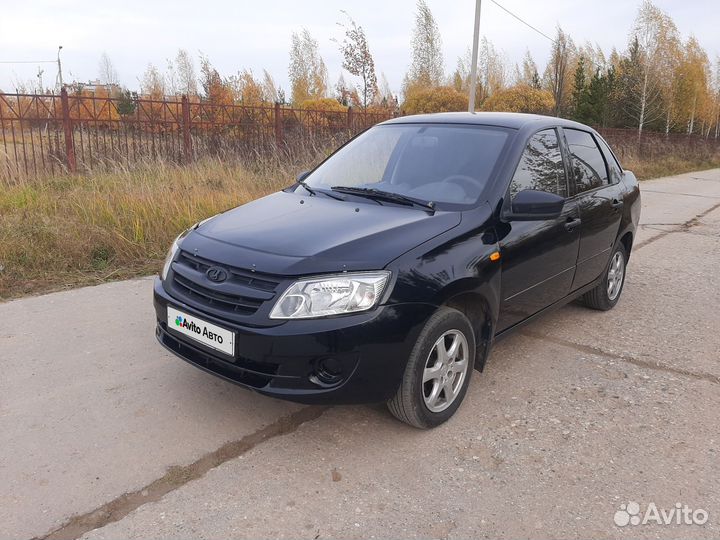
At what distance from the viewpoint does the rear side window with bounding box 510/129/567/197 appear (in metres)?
3.58

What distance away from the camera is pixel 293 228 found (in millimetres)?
3078

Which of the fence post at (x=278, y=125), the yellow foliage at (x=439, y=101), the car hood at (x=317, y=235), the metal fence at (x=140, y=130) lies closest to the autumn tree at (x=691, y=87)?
the yellow foliage at (x=439, y=101)

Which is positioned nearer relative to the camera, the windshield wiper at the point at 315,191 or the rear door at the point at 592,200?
the windshield wiper at the point at 315,191

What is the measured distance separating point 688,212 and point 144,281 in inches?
399

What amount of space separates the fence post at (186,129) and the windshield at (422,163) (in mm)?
7675

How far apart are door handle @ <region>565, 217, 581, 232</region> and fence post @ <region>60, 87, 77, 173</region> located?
28.4 ft

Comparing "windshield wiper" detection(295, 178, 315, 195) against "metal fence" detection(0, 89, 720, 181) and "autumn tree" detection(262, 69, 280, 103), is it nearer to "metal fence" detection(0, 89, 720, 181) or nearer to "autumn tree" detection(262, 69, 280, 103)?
"metal fence" detection(0, 89, 720, 181)

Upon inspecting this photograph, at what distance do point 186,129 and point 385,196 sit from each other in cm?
885

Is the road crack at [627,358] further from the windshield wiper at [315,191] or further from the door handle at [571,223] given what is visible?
the windshield wiper at [315,191]

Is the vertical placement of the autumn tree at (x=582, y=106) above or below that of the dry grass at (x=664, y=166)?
above

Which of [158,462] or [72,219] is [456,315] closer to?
[158,462]

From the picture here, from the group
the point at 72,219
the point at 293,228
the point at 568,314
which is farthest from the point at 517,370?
the point at 72,219

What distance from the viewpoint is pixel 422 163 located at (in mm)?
3754

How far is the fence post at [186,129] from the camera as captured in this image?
11141 millimetres
